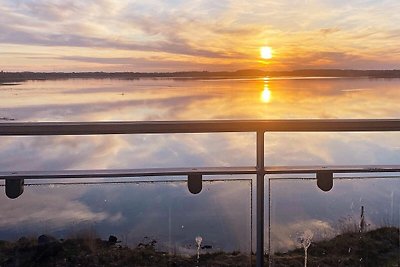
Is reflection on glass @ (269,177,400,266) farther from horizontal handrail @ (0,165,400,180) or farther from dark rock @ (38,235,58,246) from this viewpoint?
dark rock @ (38,235,58,246)

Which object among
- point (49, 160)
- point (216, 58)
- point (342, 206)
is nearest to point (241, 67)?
point (216, 58)

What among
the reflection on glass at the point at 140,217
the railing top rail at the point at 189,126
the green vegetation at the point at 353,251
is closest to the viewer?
the railing top rail at the point at 189,126

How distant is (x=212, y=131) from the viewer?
2320 mm

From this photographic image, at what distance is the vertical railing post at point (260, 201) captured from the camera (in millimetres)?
2472

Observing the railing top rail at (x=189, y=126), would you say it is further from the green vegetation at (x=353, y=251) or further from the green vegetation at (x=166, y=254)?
the green vegetation at (x=353, y=251)

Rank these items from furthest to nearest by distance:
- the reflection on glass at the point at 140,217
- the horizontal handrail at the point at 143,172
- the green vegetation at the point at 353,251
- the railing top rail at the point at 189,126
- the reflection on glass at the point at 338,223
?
the green vegetation at the point at 353,251 < the reflection on glass at the point at 338,223 < the reflection on glass at the point at 140,217 < the horizontal handrail at the point at 143,172 < the railing top rail at the point at 189,126

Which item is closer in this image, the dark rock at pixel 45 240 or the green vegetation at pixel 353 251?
the dark rock at pixel 45 240

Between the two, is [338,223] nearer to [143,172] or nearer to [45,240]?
[143,172]

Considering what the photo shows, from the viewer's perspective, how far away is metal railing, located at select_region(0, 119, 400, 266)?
2.20 m

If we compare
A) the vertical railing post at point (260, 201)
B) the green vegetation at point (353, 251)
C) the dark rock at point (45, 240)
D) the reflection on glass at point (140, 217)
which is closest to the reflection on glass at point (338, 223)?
the green vegetation at point (353, 251)

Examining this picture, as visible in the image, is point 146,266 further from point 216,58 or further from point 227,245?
point 216,58

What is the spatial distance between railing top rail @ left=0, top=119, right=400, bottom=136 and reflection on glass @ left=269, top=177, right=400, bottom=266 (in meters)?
0.47

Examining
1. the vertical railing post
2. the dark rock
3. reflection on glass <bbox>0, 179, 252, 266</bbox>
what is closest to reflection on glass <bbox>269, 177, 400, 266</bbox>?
the vertical railing post

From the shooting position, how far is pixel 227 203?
2.88 metres
